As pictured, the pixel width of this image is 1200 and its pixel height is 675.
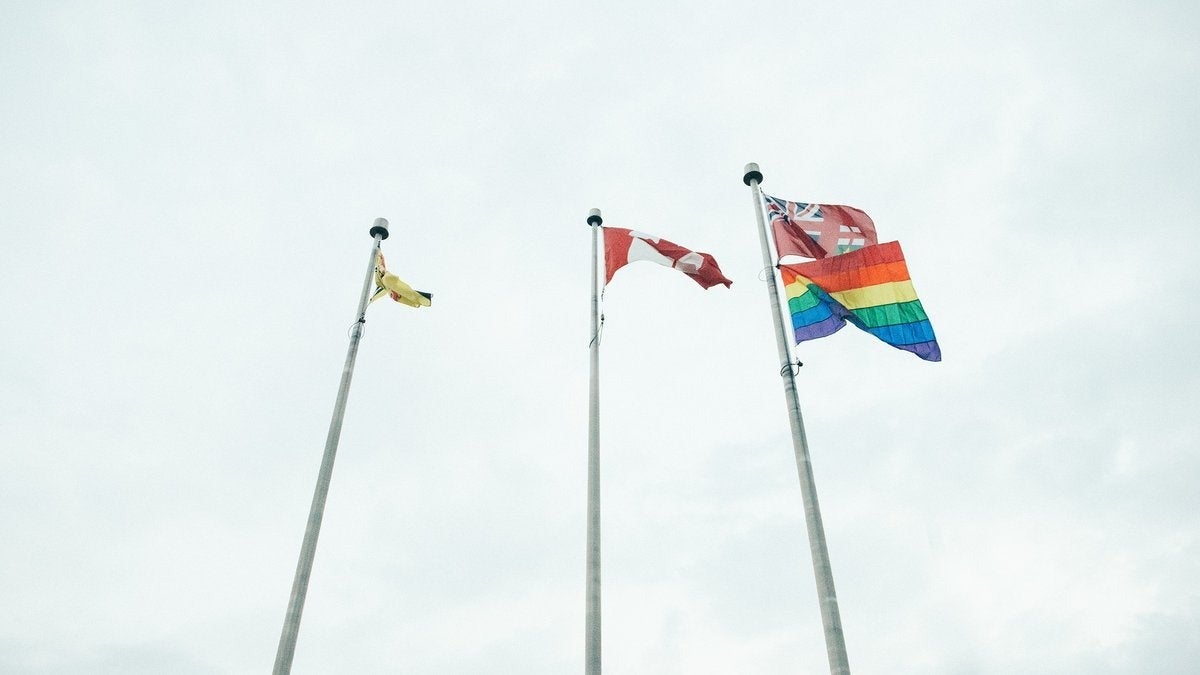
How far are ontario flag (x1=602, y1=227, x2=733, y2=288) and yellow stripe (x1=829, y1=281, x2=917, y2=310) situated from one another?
3776 mm

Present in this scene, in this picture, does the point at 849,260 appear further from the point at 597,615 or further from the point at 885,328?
the point at 597,615

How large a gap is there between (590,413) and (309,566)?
693 centimetres

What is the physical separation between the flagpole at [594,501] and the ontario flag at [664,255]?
2.25ft

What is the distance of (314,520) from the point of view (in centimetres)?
1819

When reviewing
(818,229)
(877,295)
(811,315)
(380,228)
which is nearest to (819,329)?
(811,315)

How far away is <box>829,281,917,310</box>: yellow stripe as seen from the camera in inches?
767

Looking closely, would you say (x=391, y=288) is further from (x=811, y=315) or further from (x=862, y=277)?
(x=862, y=277)

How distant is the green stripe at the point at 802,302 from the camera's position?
1949 centimetres

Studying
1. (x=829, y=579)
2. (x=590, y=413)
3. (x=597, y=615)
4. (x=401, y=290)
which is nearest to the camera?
(x=829, y=579)

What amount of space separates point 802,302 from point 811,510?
576 cm

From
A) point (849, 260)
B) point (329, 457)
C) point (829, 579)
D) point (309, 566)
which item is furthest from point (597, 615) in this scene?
point (849, 260)

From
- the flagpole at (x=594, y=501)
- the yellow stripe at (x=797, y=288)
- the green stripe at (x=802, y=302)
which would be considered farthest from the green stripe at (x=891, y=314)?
the flagpole at (x=594, y=501)

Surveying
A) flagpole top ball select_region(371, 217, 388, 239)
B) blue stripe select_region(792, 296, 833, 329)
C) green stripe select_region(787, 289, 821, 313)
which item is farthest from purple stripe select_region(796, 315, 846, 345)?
flagpole top ball select_region(371, 217, 388, 239)

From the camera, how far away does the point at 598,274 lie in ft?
73.4
